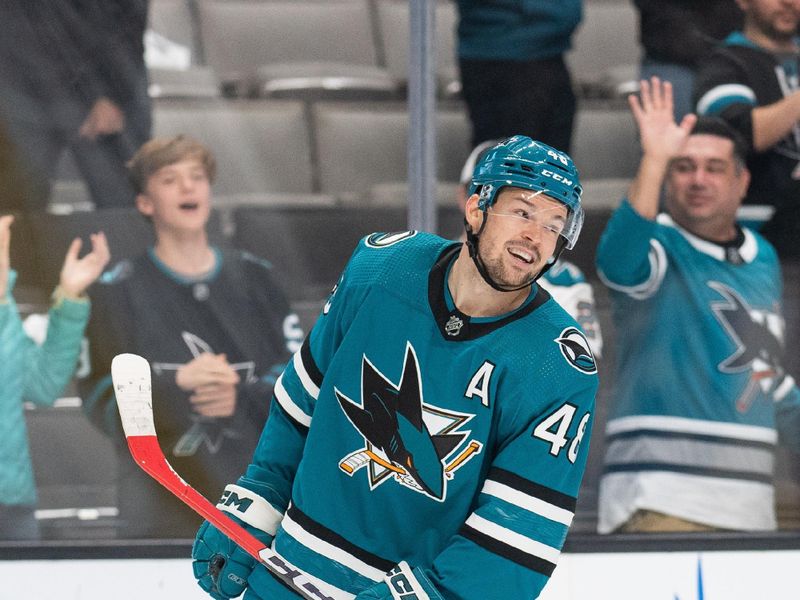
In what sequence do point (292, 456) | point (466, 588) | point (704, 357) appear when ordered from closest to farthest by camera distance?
point (466, 588), point (292, 456), point (704, 357)

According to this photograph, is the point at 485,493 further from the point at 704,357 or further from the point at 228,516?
the point at 704,357

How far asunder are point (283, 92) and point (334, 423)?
1260 millimetres

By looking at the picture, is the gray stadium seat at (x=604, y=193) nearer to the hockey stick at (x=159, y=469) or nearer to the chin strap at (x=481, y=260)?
the chin strap at (x=481, y=260)

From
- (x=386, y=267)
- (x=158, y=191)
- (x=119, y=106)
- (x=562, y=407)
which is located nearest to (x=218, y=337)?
(x=158, y=191)

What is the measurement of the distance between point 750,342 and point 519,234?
1370mm

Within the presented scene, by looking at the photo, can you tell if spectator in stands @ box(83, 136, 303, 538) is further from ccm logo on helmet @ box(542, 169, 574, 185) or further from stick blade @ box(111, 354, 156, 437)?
ccm logo on helmet @ box(542, 169, 574, 185)

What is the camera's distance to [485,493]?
144cm

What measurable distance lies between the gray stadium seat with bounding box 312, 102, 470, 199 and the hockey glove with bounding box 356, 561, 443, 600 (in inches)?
51.3

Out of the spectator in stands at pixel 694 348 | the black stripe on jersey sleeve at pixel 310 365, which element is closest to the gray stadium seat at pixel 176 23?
the spectator in stands at pixel 694 348

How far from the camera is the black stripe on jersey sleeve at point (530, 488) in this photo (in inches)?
56.0

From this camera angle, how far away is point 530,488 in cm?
142

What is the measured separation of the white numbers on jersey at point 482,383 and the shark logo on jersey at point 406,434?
3 cm

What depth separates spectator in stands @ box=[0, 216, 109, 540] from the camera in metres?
2.52

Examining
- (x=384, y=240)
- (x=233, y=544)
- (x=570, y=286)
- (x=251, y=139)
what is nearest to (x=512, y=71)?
(x=570, y=286)
